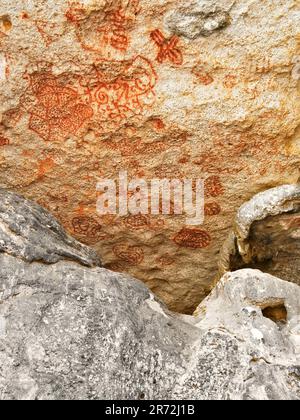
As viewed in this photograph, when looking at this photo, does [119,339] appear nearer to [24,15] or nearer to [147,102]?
[147,102]

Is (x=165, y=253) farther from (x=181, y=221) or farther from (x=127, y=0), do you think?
(x=127, y=0)

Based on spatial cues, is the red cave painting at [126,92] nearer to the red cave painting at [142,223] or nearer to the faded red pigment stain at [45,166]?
the faded red pigment stain at [45,166]

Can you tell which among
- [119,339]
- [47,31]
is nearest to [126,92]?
[47,31]

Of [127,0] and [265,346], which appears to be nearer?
[265,346]

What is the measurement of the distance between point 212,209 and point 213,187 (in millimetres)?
115

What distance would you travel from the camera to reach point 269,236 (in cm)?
279

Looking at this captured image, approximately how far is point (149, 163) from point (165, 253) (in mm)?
483

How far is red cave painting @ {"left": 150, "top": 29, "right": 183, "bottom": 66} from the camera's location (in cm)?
248

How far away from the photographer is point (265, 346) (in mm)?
2188

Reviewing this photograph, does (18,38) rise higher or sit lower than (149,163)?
higher
